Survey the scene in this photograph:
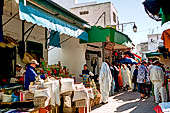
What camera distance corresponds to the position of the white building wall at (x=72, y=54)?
11312mm

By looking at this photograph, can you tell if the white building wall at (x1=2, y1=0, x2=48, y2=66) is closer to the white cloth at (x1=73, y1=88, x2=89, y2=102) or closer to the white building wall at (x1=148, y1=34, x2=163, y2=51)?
the white cloth at (x1=73, y1=88, x2=89, y2=102)

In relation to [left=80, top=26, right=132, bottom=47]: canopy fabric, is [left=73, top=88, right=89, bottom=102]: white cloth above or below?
below

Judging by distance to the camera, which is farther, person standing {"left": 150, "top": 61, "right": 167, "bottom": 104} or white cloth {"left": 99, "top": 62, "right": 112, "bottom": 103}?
white cloth {"left": 99, "top": 62, "right": 112, "bottom": 103}

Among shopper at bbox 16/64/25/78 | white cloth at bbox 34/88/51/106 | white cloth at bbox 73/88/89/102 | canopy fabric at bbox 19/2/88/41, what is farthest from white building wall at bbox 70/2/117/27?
white cloth at bbox 34/88/51/106

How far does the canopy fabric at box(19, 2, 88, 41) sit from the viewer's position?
5.00 metres

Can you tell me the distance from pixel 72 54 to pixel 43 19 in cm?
582

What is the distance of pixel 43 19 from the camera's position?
584cm

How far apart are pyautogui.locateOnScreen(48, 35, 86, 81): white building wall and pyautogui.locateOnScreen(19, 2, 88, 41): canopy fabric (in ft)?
10.1

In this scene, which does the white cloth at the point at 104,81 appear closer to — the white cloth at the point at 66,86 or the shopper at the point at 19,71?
the white cloth at the point at 66,86

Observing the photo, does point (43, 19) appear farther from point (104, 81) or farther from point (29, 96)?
point (104, 81)

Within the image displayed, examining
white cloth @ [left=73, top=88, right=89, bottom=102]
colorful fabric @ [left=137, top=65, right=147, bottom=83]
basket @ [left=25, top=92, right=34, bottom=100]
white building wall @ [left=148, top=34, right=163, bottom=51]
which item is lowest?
white cloth @ [left=73, top=88, right=89, bottom=102]

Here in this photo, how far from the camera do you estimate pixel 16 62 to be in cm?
736

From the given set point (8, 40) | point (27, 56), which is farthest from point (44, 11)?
point (27, 56)

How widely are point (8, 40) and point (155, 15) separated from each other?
203 inches
